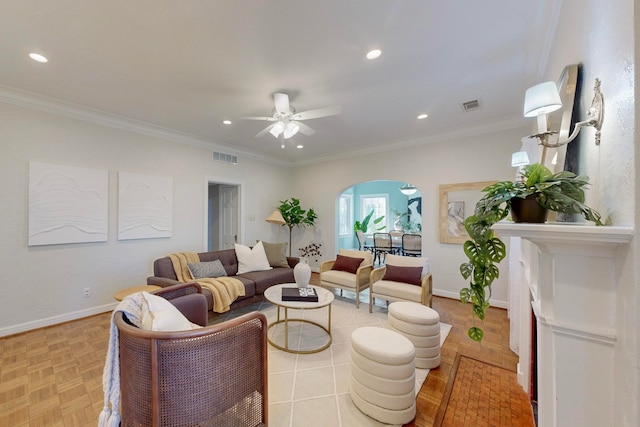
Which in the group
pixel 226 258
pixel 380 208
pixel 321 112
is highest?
pixel 321 112

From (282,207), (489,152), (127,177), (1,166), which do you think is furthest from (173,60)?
(489,152)

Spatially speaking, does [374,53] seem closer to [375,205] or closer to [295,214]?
[295,214]

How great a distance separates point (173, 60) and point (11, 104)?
233 centimetres

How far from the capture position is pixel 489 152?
12.8 feet

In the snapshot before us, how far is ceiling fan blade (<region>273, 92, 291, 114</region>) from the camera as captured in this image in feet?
9.46

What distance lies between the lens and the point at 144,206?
12.9 feet

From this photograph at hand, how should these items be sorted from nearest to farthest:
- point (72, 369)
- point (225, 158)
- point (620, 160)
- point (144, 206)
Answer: point (620, 160) < point (72, 369) < point (144, 206) < point (225, 158)

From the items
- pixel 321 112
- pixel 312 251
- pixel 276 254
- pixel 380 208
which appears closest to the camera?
pixel 321 112

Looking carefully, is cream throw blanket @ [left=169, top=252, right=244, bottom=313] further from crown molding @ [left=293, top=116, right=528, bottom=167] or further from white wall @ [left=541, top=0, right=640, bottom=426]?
crown molding @ [left=293, top=116, right=528, bottom=167]

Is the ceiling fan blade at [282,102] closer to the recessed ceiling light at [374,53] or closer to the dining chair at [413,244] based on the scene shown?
the recessed ceiling light at [374,53]

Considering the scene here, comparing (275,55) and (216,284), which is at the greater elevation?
(275,55)

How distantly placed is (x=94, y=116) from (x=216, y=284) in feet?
9.47

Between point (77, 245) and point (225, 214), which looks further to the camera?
point (225, 214)

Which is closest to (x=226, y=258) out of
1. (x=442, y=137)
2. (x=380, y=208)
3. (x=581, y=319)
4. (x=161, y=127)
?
(x=161, y=127)
